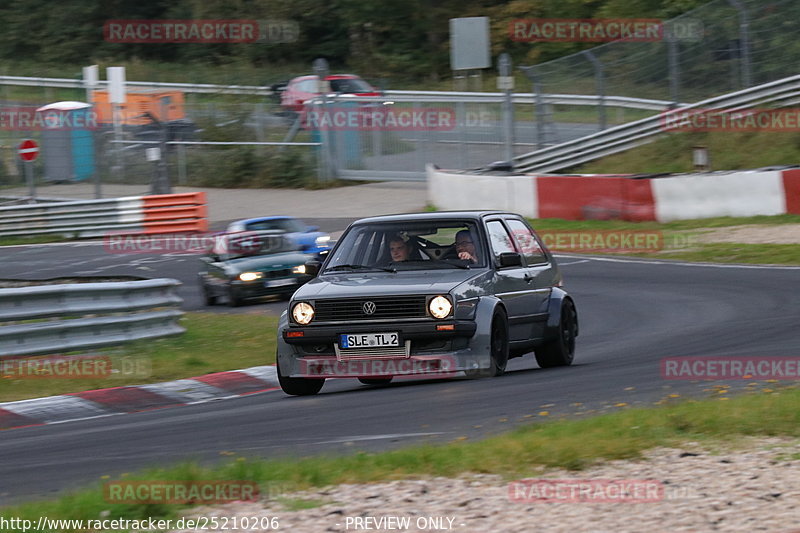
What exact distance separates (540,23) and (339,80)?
11.6 m

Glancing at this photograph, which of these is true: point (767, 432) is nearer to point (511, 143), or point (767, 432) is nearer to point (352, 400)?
point (352, 400)

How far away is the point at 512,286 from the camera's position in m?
10.4

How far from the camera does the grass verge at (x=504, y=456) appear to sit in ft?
18.7

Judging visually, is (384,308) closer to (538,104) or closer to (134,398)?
(134,398)

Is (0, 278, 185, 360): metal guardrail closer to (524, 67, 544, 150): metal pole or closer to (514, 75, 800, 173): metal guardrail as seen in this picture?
(524, 67, 544, 150): metal pole

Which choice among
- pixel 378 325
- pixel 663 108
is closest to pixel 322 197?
pixel 663 108

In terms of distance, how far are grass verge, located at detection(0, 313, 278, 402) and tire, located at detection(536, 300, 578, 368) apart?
2.95 m

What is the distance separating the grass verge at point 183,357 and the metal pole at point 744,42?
15599 mm

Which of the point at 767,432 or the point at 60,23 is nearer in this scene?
the point at 767,432

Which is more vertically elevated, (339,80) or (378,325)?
(339,80)

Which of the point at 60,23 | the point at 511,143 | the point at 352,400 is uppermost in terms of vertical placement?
the point at 60,23

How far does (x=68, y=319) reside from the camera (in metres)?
12.2
